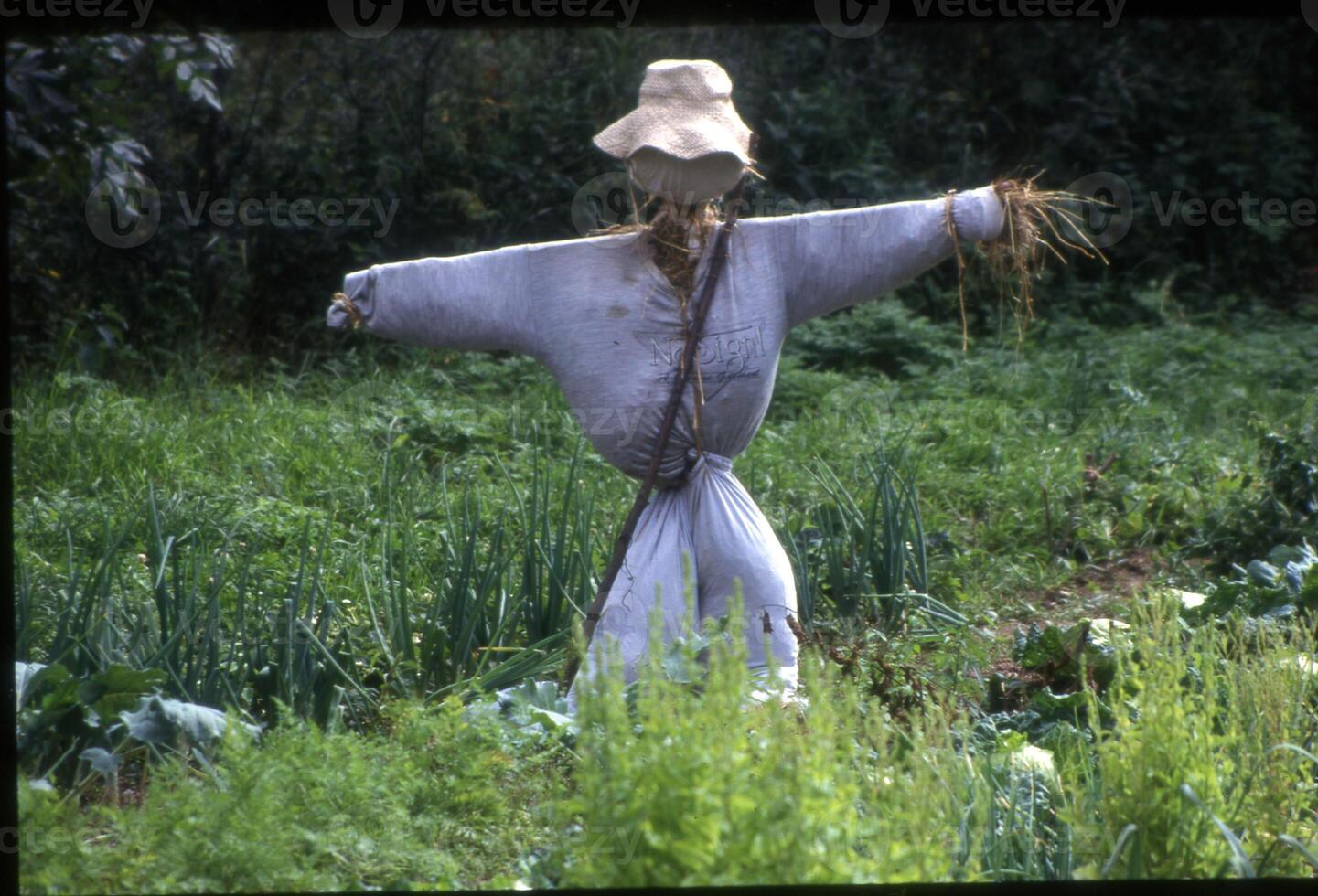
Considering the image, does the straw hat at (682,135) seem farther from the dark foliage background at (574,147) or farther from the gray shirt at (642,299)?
the dark foliage background at (574,147)

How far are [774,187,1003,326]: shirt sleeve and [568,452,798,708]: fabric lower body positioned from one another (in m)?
0.42

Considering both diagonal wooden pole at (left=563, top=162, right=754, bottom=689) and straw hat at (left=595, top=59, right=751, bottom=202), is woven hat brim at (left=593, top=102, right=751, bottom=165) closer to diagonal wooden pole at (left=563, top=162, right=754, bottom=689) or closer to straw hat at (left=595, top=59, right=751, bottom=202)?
straw hat at (left=595, top=59, right=751, bottom=202)

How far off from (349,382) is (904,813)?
505cm

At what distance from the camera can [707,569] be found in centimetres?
291

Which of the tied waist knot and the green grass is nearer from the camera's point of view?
the green grass

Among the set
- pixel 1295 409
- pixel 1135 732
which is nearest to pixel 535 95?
pixel 1295 409

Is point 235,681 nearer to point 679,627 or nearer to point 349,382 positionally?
point 679,627

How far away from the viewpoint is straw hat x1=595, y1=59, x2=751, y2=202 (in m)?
2.74

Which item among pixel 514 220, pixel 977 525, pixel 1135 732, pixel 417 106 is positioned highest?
pixel 417 106

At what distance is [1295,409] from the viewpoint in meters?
6.23

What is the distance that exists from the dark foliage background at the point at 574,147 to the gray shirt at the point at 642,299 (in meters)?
3.14

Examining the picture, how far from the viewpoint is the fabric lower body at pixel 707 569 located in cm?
286

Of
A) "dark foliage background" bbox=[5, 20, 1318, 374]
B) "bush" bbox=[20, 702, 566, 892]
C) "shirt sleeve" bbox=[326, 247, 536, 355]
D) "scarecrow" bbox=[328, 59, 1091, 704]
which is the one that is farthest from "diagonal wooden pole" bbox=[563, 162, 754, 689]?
"dark foliage background" bbox=[5, 20, 1318, 374]

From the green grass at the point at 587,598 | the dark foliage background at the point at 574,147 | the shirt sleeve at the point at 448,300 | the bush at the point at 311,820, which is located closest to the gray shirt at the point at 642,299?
the shirt sleeve at the point at 448,300
